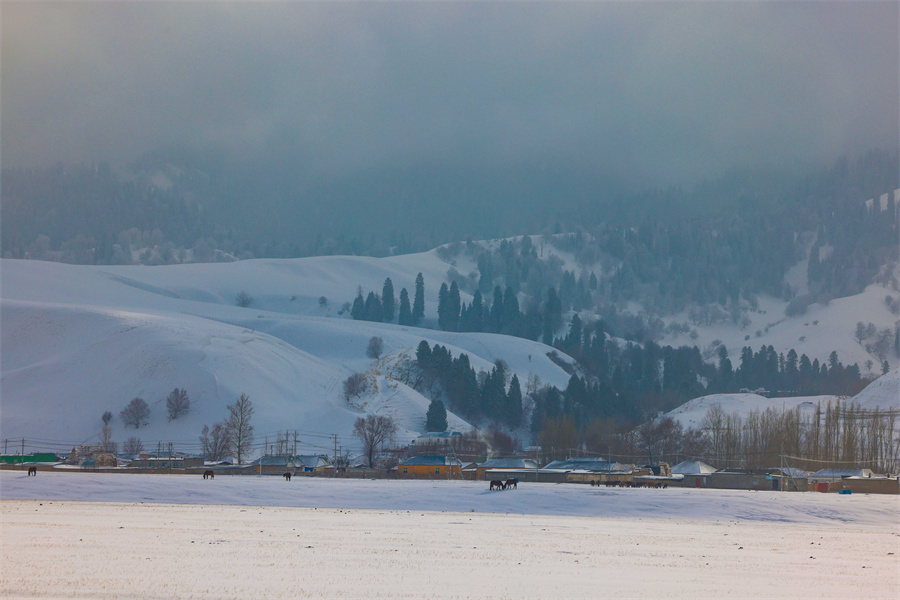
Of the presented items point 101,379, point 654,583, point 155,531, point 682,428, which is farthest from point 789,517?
point 101,379

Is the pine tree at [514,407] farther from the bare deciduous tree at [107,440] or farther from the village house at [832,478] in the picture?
the village house at [832,478]

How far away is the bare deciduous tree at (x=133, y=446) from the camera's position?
393 ft

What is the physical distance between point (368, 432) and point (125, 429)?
35753 mm

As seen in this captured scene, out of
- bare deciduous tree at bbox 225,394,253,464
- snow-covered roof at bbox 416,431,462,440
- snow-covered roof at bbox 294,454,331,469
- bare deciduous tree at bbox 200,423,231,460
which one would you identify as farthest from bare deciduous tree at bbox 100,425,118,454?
snow-covered roof at bbox 416,431,462,440

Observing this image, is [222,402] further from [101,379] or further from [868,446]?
[868,446]

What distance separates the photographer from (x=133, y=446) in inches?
4764

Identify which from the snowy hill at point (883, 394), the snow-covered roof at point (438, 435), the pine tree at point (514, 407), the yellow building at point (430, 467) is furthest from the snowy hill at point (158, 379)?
the snowy hill at point (883, 394)

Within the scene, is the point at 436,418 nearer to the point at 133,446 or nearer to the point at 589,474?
the point at 133,446

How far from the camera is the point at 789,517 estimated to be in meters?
46.4

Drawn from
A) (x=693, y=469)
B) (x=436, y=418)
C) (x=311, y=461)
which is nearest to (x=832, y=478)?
(x=693, y=469)

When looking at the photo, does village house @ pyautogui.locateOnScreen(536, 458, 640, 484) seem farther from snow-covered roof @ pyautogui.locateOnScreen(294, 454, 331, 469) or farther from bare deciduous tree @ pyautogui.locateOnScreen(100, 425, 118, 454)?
bare deciduous tree @ pyautogui.locateOnScreen(100, 425, 118, 454)

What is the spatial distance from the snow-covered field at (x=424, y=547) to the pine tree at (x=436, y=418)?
9858 cm

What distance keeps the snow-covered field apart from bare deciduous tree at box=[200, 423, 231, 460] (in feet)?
219

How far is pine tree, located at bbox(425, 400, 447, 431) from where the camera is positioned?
489 ft
